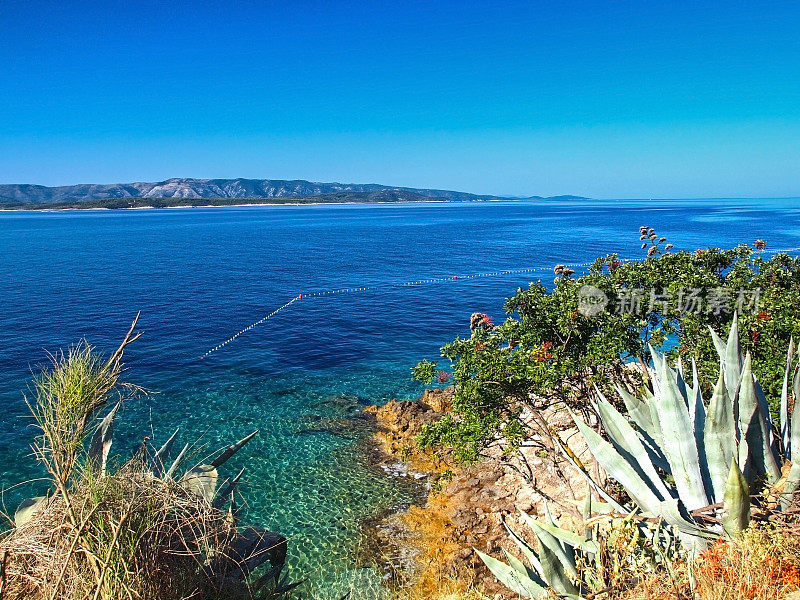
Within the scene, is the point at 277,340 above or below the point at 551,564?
below

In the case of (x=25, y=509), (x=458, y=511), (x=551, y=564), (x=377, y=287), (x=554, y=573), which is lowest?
(x=458, y=511)

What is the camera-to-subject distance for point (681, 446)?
5.91 metres

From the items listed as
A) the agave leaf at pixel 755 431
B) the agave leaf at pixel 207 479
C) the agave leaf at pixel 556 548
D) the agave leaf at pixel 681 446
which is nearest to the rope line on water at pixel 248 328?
the agave leaf at pixel 207 479

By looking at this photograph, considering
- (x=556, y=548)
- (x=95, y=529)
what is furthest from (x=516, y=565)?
(x=95, y=529)

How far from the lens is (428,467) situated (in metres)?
16.0

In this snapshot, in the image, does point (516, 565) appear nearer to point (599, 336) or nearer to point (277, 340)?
point (599, 336)

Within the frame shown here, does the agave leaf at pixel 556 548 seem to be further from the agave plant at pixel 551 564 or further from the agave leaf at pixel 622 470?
the agave leaf at pixel 622 470

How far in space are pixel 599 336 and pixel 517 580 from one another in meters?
5.61

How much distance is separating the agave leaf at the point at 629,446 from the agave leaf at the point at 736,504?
0.84 m

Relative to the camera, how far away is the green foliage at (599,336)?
9.91m

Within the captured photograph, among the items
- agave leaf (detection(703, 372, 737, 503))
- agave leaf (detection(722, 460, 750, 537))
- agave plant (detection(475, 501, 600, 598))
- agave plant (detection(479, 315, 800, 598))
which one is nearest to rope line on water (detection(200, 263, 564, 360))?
agave plant (detection(475, 501, 600, 598))

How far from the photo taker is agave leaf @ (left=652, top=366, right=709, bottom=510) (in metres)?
5.89

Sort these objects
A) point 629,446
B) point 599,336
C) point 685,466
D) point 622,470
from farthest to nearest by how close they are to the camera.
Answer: point 599,336, point 629,446, point 622,470, point 685,466

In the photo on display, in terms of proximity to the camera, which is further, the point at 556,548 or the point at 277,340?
the point at 277,340
